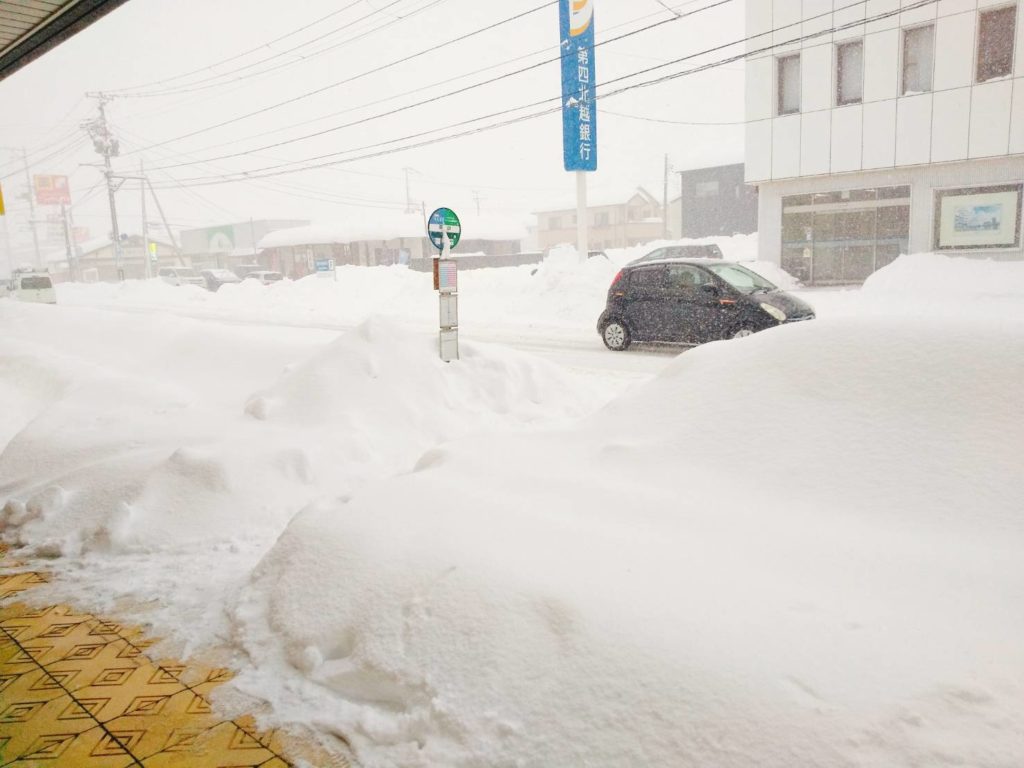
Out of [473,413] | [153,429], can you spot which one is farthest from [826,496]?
[153,429]

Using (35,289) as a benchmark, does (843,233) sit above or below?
above

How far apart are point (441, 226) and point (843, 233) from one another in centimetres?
1680

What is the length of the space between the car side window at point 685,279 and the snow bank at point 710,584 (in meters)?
7.21

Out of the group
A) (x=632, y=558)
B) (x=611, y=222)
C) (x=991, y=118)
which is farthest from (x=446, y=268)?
(x=611, y=222)

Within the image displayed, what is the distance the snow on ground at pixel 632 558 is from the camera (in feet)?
6.89

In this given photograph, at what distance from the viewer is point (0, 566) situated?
427 centimetres

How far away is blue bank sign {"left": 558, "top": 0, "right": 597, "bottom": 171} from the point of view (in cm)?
1853

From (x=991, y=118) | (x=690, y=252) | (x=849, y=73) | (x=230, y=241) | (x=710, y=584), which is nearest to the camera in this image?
(x=710, y=584)

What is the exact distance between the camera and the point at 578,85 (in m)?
18.9

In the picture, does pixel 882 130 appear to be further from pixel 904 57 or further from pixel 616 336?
pixel 616 336

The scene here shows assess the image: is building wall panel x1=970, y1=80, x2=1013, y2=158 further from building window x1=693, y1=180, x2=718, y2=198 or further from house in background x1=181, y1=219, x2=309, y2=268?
house in background x1=181, y1=219, x2=309, y2=268

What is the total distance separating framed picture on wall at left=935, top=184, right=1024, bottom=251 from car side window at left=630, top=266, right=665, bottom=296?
12.4m

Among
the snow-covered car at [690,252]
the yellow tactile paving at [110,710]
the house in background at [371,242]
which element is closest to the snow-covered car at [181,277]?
the house in background at [371,242]

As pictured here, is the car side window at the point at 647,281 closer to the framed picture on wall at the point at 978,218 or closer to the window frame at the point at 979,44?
the framed picture on wall at the point at 978,218
